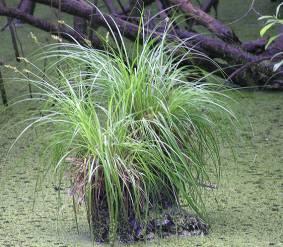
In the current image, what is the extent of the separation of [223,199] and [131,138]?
74 cm

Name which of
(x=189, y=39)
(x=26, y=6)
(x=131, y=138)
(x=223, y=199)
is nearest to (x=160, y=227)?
(x=131, y=138)

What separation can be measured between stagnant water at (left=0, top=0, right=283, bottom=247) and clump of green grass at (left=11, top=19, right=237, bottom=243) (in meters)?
0.17

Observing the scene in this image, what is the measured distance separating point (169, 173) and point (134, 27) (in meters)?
2.12

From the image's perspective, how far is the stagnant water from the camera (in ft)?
9.86

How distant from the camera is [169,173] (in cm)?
287

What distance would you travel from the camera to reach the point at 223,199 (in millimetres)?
3453

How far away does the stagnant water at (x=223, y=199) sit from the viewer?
9.86 ft

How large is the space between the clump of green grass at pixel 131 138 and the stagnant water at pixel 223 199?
170 mm

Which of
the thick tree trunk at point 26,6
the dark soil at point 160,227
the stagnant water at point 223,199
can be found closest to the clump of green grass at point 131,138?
the dark soil at point 160,227

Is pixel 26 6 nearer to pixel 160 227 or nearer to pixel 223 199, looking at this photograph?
pixel 223 199

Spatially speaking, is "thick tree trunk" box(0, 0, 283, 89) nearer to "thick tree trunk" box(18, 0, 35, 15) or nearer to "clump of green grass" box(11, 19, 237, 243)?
"thick tree trunk" box(18, 0, 35, 15)

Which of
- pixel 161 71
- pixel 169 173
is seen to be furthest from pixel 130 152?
pixel 161 71

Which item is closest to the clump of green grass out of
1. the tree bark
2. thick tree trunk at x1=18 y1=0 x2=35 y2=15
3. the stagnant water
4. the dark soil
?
the dark soil

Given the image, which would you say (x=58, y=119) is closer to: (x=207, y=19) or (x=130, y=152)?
(x=130, y=152)
